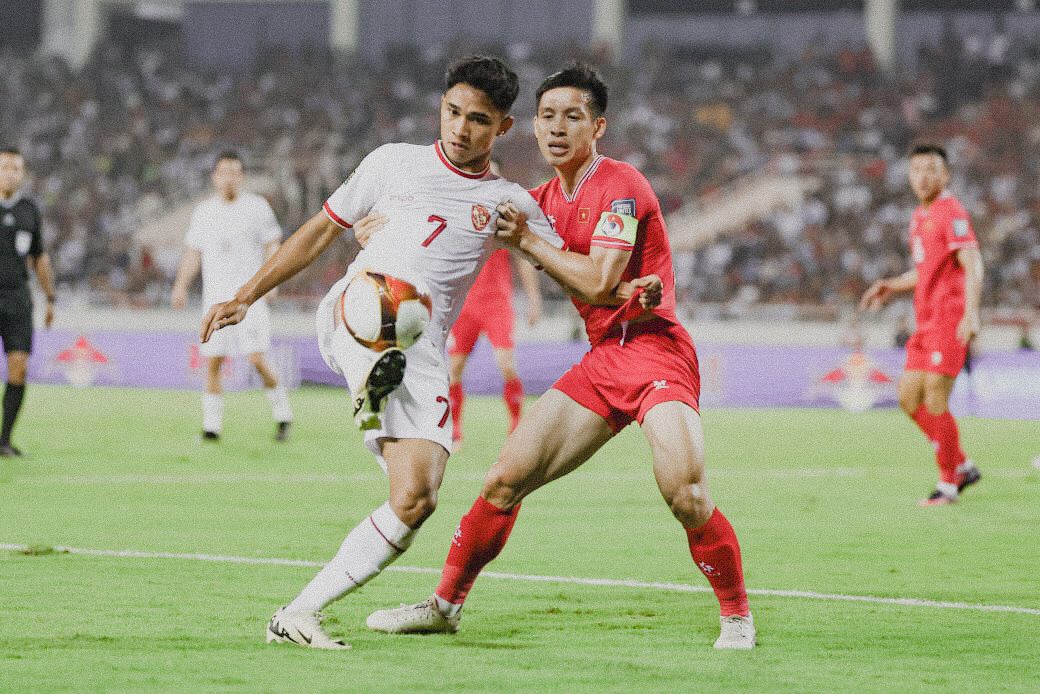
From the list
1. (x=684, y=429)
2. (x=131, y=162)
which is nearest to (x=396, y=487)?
(x=684, y=429)

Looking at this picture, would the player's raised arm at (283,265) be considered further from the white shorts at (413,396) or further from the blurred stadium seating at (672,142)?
the blurred stadium seating at (672,142)

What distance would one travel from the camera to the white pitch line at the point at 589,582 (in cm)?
640

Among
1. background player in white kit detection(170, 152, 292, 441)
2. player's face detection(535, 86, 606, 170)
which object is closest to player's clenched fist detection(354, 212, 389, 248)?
player's face detection(535, 86, 606, 170)

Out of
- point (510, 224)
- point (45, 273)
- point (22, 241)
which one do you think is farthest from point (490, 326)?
point (510, 224)

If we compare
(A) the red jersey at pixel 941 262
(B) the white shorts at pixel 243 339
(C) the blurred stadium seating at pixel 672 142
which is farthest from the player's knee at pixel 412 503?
(C) the blurred stadium seating at pixel 672 142

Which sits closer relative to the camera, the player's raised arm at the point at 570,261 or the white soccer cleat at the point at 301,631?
the white soccer cleat at the point at 301,631

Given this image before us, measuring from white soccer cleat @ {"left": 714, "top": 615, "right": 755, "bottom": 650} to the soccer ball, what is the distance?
1.48 m

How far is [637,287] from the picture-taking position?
213 inches

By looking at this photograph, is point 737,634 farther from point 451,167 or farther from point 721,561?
point 451,167

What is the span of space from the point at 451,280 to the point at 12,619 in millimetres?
2022

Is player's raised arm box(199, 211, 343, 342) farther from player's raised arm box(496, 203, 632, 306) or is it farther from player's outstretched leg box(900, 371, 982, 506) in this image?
player's outstretched leg box(900, 371, 982, 506)

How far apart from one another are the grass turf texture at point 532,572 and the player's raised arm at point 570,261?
48.9 inches

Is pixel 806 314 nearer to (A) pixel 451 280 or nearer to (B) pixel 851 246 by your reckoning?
(B) pixel 851 246

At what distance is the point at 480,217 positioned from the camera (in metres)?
5.50
